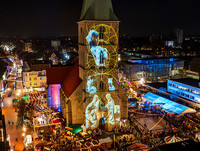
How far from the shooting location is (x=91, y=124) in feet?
83.3

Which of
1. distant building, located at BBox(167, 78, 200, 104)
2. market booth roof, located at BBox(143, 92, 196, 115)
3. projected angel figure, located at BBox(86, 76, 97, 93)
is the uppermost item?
projected angel figure, located at BBox(86, 76, 97, 93)

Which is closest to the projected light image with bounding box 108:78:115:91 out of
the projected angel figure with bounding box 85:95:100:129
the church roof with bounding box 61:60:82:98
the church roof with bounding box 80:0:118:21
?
the projected angel figure with bounding box 85:95:100:129

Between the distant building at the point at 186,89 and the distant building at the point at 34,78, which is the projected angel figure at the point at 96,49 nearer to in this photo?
the distant building at the point at 186,89

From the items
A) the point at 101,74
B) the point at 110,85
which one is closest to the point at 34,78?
the point at 101,74

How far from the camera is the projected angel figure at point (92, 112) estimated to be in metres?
25.2

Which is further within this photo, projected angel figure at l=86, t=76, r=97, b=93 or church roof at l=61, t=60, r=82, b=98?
church roof at l=61, t=60, r=82, b=98

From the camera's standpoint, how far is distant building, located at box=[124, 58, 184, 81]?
2136 inches

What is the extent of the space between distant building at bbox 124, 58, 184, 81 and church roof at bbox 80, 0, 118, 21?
3056 cm

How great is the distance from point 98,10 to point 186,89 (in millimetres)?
21085

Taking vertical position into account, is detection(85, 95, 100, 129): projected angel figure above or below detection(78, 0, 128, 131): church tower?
below

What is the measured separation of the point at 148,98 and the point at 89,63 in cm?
1514

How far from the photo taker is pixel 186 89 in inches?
1358

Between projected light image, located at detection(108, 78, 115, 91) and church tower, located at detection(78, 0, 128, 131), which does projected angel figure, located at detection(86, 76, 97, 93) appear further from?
projected light image, located at detection(108, 78, 115, 91)

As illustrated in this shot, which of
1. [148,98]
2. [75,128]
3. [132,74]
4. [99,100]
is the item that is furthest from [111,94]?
[132,74]
